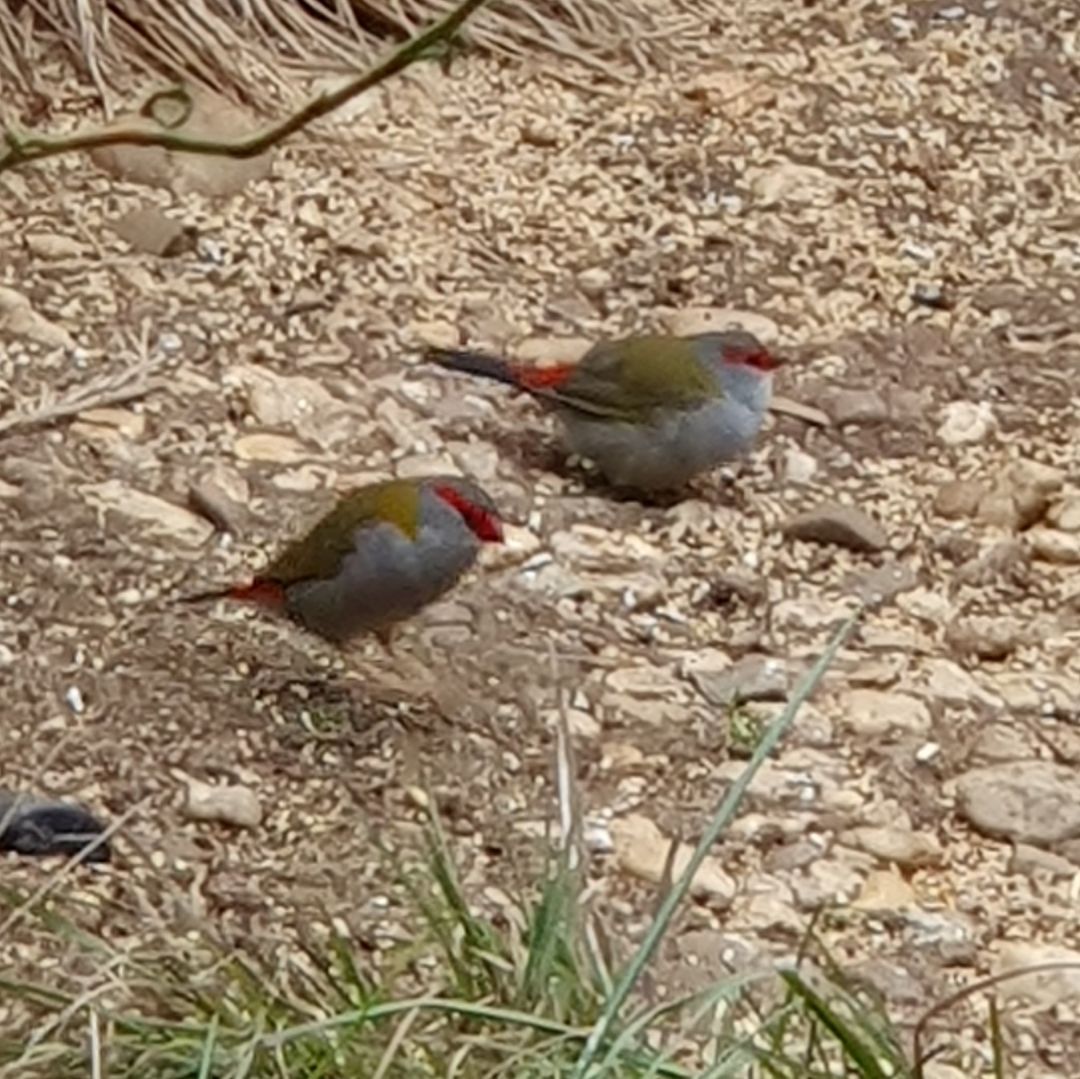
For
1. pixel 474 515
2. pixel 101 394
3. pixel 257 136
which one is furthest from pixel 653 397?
pixel 257 136

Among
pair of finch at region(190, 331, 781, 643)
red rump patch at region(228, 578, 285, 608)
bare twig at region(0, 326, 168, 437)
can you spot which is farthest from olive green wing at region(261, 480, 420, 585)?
bare twig at region(0, 326, 168, 437)

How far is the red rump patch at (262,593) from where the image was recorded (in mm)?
3475

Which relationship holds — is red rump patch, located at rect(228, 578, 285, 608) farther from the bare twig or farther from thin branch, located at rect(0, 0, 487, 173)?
thin branch, located at rect(0, 0, 487, 173)

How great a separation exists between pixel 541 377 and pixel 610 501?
0.20 meters

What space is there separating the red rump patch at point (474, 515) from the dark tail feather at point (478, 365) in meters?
0.63

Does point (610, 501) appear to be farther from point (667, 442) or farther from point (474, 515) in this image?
point (474, 515)

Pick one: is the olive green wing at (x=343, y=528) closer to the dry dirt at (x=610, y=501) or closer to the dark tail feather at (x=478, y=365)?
the dry dirt at (x=610, y=501)

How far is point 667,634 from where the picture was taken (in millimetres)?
3756

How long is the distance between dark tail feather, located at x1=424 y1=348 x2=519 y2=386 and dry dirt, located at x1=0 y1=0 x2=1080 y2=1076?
0.24ft

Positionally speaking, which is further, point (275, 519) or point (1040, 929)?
point (275, 519)

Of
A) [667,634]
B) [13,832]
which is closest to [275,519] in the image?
[667,634]

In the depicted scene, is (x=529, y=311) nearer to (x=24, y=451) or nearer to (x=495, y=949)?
(x=24, y=451)

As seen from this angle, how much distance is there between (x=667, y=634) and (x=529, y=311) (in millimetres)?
866

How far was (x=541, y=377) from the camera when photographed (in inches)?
161
